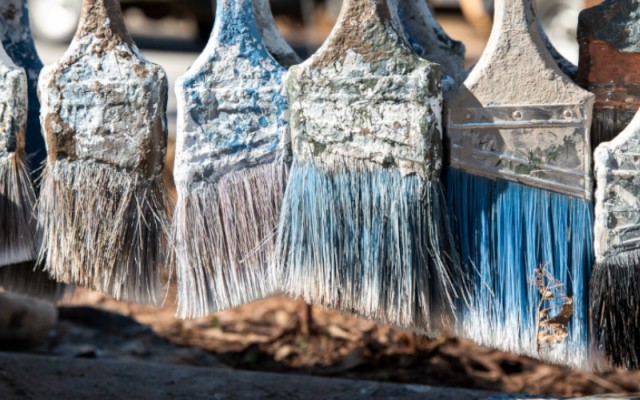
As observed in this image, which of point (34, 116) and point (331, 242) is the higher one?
point (34, 116)

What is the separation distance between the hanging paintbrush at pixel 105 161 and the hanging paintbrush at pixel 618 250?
720mm

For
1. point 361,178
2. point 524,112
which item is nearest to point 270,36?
point 361,178

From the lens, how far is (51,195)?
153 cm

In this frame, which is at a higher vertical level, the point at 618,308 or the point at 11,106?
the point at 11,106

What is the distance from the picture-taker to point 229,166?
4.84 ft

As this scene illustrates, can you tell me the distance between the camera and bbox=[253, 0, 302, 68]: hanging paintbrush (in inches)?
63.7

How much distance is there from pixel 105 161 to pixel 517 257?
0.71 metres

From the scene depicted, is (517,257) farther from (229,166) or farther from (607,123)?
(229,166)

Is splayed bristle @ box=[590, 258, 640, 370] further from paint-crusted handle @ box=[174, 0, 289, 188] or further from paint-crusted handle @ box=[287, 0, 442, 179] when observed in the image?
paint-crusted handle @ box=[174, 0, 289, 188]

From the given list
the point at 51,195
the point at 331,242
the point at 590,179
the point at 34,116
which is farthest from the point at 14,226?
the point at 590,179

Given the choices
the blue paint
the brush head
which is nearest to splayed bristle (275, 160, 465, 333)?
the brush head

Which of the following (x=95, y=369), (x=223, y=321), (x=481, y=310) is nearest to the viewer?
(x=481, y=310)

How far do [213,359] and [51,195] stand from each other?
1480 mm

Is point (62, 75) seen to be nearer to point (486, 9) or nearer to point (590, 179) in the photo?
point (590, 179)
